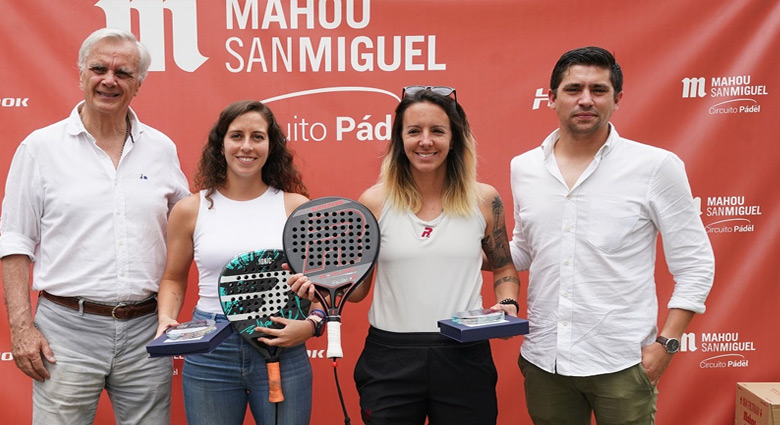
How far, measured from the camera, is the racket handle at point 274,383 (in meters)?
1.82

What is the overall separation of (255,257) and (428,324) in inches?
22.3

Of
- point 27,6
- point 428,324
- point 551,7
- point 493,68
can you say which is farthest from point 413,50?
point 27,6

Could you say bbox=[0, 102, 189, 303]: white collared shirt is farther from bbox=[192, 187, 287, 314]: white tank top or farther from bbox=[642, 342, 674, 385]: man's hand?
bbox=[642, 342, 674, 385]: man's hand

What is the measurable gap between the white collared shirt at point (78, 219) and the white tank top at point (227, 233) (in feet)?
0.94

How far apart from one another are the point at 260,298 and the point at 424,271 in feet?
1.66

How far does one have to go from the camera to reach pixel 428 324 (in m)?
1.87

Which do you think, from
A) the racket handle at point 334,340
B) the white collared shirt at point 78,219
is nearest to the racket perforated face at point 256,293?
the racket handle at point 334,340

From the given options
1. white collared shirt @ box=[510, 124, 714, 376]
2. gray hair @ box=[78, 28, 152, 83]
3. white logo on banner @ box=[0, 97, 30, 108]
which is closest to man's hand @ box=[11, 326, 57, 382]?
gray hair @ box=[78, 28, 152, 83]

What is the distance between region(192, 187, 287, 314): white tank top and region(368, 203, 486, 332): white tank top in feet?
1.23

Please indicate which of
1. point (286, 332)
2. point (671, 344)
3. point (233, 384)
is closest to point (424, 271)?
point (286, 332)

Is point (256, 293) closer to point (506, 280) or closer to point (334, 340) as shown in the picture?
point (334, 340)

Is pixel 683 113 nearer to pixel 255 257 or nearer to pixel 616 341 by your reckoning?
pixel 616 341

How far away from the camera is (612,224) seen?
1950mm

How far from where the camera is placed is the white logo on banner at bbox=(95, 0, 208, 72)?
9.40 ft
